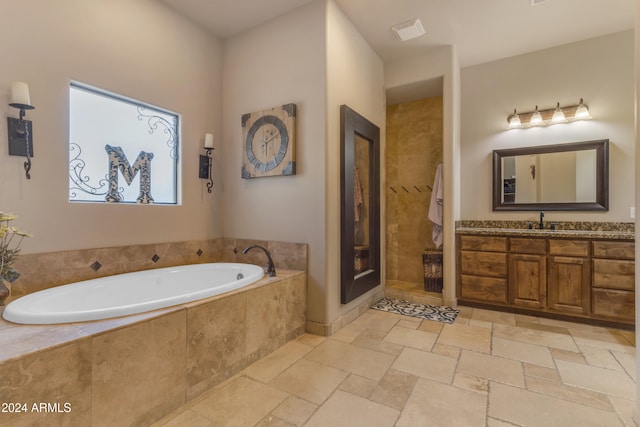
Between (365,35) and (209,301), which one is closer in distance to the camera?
(209,301)

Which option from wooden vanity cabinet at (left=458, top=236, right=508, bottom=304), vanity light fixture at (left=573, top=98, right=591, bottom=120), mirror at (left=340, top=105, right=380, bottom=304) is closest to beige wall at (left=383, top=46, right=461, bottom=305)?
wooden vanity cabinet at (left=458, top=236, right=508, bottom=304)

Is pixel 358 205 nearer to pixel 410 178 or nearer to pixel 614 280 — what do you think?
pixel 410 178

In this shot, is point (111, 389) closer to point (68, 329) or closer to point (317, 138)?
point (68, 329)

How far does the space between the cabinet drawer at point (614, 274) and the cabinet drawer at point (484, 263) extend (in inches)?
29.4

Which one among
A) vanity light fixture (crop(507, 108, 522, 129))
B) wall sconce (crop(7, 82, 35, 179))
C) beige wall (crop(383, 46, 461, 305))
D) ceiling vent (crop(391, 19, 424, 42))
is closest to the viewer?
wall sconce (crop(7, 82, 35, 179))

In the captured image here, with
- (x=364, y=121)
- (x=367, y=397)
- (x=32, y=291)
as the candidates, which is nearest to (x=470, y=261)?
(x=364, y=121)

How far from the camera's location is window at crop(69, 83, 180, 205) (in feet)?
7.36

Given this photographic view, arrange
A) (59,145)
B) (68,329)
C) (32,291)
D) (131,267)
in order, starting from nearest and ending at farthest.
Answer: (68,329)
(32,291)
(59,145)
(131,267)

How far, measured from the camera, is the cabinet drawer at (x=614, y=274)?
2.66 meters

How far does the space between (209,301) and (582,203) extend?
12.9ft

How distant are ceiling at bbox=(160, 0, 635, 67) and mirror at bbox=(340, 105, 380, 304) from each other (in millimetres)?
960

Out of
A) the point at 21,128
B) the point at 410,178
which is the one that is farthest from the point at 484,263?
the point at 21,128

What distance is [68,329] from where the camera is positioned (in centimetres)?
131

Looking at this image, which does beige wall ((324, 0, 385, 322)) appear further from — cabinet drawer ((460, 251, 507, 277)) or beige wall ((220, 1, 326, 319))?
cabinet drawer ((460, 251, 507, 277))
